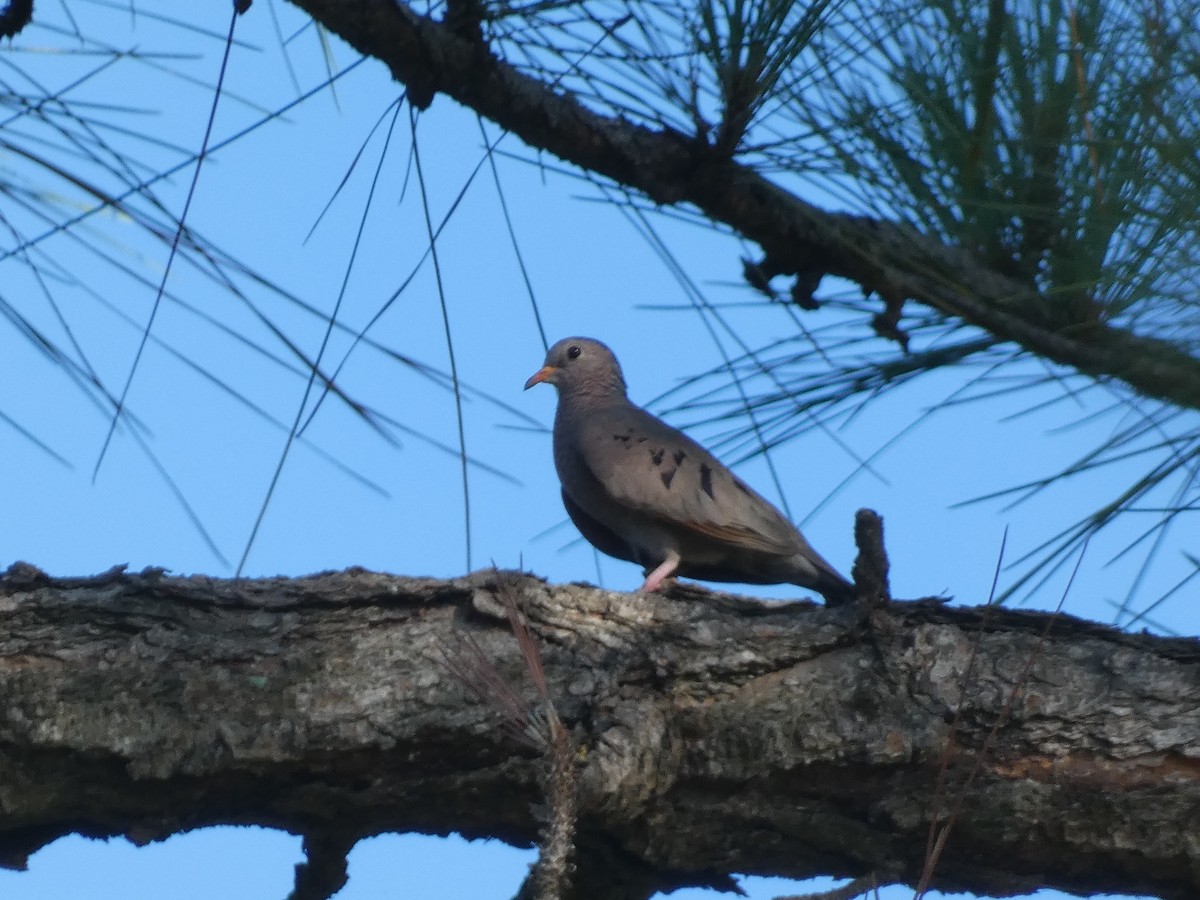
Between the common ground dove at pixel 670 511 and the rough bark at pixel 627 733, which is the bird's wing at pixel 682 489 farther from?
→ the rough bark at pixel 627 733

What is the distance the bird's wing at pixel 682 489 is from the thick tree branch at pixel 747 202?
3.59ft

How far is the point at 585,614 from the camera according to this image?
10.0 ft

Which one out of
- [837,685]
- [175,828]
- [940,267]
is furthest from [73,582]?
[940,267]

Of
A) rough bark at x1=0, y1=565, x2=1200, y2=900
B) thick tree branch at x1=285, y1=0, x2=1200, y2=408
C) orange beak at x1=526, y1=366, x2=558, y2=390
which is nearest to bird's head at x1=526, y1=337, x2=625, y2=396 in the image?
orange beak at x1=526, y1=366, x2=558, y2=390

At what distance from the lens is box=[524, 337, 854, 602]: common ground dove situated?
4.28m

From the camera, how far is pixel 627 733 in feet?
9.15

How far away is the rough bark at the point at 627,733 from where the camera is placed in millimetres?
2838

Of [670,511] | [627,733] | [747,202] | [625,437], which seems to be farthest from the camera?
[625,437]

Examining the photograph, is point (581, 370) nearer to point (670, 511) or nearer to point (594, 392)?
point (594, 392)

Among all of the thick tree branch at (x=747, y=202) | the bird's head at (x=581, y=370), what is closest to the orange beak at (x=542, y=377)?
the bird's head at (x=581, y=370)

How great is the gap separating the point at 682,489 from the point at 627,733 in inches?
63.0

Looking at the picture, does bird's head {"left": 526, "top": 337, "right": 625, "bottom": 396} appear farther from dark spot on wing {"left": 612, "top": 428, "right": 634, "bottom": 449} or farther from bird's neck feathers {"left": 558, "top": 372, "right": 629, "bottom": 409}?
dark spot on wing {"left": 612, "top": 428, "right": 634, "bottom": 449}

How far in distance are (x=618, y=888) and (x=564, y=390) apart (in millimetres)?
2848

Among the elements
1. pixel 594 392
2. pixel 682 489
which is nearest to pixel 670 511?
pixel 682 489
